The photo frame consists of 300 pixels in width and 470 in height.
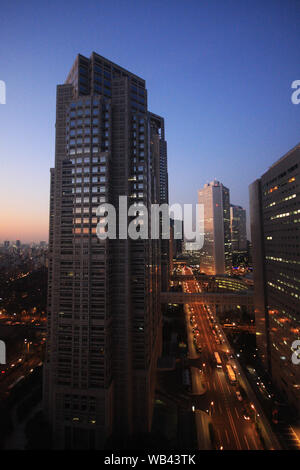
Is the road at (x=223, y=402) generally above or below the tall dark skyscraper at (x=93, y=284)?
below

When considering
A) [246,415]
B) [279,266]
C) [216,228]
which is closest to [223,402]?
[246,415]

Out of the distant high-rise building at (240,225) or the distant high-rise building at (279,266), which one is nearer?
the distant high-rise building at (279,266)

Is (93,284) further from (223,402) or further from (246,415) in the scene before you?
(246,415)

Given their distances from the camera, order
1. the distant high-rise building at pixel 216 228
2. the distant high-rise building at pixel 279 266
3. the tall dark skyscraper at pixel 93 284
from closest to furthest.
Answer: the tall dark skyscraper at pixel 93 284 → the distant high-rise building at pixel 279 266 → the distant high-rise building at pixel 216 228

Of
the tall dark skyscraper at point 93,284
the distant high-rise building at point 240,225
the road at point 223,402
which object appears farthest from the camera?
the distant high-rise building at point 240,225

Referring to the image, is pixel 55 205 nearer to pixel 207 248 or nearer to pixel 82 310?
pixel 82 310

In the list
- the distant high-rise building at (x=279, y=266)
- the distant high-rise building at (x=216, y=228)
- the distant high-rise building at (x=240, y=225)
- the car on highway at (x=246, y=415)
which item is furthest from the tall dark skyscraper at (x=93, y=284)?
the distant high-rise building at (x=240, y=225)

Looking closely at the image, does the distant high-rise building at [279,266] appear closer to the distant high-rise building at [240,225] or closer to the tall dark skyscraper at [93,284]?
the tall dark skyscraper at [93,284]
